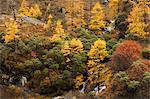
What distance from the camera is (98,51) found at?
197ft

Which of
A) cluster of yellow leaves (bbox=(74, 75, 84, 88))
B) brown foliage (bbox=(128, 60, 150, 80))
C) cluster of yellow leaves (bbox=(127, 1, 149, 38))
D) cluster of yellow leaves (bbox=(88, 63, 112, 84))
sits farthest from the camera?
cluster of yellow leaves (bbox=(127, 1, 149, 38))

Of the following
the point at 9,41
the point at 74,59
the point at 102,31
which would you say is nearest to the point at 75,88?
the point at 74,59

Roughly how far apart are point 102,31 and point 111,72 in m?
19.9

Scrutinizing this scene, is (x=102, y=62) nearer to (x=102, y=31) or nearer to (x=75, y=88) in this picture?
(x=75, y=88)

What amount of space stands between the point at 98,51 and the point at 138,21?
9788 mm

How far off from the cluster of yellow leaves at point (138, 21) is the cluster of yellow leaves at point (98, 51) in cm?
763

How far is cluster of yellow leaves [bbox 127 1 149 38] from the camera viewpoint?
6488 cm


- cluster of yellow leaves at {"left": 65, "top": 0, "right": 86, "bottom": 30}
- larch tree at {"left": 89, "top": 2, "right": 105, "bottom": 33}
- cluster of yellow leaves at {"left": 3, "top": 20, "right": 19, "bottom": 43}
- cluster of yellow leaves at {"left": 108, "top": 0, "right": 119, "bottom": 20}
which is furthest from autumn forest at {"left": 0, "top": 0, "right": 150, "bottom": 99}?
cluster of yellow leaves at {"left": 65, "top": 0, "right": 86, "bottom": 30}

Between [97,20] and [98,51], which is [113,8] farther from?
[98,51]

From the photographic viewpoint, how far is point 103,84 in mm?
57594

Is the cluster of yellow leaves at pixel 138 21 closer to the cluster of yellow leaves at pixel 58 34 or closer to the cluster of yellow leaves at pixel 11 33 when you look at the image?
the cluster of yellow leaves at pixel 58 34

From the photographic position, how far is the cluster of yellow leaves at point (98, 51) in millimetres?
59562

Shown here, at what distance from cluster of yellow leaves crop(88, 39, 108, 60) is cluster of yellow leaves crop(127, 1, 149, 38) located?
300 inches

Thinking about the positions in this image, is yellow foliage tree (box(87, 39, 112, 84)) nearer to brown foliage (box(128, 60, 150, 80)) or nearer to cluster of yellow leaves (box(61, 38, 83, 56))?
cluster of yellow leaves (box(61, 38, 83, 56))
